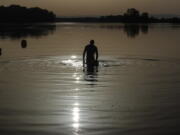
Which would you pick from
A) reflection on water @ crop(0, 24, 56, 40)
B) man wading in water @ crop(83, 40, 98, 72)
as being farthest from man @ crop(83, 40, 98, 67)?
reflection on water @ crop(0, 24, 56, 40)

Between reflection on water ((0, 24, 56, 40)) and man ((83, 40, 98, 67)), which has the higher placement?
man ((83, 40, 98, 67))

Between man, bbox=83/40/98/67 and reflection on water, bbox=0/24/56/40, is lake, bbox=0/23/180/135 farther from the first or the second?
reflection on water, bbox=0/24/56/40

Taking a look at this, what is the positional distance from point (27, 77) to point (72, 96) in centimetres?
611

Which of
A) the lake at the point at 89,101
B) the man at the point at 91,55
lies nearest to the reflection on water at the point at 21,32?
the man at the point at 91,55

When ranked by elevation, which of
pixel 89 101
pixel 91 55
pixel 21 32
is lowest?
pixel 21 32

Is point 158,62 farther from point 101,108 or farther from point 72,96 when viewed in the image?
point 101,108

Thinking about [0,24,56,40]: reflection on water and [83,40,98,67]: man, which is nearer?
[83,40,98,67]: man

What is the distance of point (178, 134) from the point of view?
10.4m

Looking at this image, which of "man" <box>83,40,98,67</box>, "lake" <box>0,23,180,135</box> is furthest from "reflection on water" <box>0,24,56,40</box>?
"lake" <box>0,23,180,135</box>

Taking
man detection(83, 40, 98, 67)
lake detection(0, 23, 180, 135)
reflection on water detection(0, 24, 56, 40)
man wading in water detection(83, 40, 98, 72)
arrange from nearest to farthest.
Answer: lake detection(0, 23, 180, 135) < man wading in water detection(83, 40, 98, 72) < man detection(83, 40, 98, 67) < reflection on water detection(0, 24, 56, 40)

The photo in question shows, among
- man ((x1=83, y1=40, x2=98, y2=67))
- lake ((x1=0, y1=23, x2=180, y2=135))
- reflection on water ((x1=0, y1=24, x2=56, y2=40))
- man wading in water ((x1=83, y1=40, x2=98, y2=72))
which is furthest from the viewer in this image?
reflection on water ((x1=0, y1=24, x2=56, y2=40))

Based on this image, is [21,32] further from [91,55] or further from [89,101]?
[89,101]

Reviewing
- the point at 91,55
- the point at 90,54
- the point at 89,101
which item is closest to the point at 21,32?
the point at 91,55

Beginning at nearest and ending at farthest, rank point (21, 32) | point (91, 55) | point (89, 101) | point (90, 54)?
point (89, 101) < point (90, 54) < point (91, 55) < point (21, 32)
